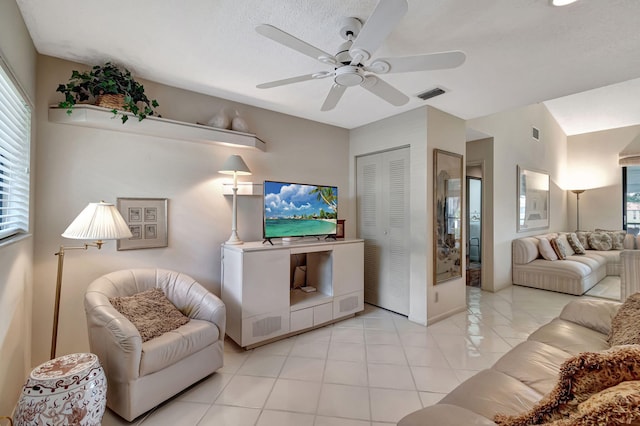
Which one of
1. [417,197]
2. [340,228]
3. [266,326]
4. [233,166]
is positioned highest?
[233,166]

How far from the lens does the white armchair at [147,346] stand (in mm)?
1684

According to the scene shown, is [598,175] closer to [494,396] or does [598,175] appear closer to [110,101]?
[494,396]

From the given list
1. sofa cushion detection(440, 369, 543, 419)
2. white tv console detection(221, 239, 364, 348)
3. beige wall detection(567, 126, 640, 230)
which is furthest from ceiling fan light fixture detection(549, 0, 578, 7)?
beige wall detection(567, 126, 640, 230)

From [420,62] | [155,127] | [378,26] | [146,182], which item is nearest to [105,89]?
[155,127]

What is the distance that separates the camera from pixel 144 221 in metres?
2.56

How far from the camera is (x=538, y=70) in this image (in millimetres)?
2312

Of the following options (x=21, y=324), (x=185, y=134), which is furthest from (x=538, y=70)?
(x=21, y=324)

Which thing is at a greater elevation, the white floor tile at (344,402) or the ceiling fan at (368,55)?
the ceiling fan at (368,55)

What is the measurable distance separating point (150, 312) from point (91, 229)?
2.36 ft

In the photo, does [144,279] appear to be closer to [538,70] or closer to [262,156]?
[262,156]

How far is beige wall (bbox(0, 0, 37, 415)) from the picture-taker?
147cm

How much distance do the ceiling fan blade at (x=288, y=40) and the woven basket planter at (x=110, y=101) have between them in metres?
1.63

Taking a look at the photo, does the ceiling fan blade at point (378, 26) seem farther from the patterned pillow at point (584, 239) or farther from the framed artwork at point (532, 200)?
the patterned pillow at point (584, 239)

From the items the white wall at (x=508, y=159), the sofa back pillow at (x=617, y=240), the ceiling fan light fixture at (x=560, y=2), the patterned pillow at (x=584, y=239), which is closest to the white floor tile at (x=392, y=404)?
the ceiling fan light fixture at (x=560, y=2)
